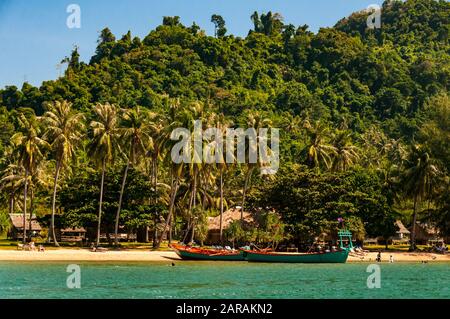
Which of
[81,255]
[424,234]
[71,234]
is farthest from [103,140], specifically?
Result: [424,234]

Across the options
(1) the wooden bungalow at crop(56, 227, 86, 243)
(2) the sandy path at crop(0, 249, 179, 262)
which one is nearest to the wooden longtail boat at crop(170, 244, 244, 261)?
(2) the sandy path at crop(0, 249, 179, 262)

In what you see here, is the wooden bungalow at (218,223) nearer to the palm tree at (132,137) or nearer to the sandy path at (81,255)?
the sandy path at (81,255)

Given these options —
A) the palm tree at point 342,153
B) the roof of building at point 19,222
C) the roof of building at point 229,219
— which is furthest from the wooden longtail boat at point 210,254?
the palm tree at point 342,153

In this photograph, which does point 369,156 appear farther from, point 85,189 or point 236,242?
point 85,189

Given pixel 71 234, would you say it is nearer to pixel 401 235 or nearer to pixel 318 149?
pixel 318 149

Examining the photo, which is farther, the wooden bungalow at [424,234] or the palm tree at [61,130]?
the wooden bungalow at [424,234]

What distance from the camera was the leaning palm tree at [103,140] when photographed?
74.2 m

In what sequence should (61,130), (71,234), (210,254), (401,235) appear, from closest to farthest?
(210,254), (61,130), (71,234), (401,235)

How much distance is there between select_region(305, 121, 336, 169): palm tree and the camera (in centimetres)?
9026

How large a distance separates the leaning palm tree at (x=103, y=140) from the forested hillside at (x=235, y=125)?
142 mm

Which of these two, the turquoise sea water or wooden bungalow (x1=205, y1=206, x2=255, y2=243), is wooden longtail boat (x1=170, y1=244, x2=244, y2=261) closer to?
the turquoise sea water

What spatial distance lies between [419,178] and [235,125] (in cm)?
5753

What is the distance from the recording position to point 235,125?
134125mm

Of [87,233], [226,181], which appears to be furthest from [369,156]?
[87,233]
